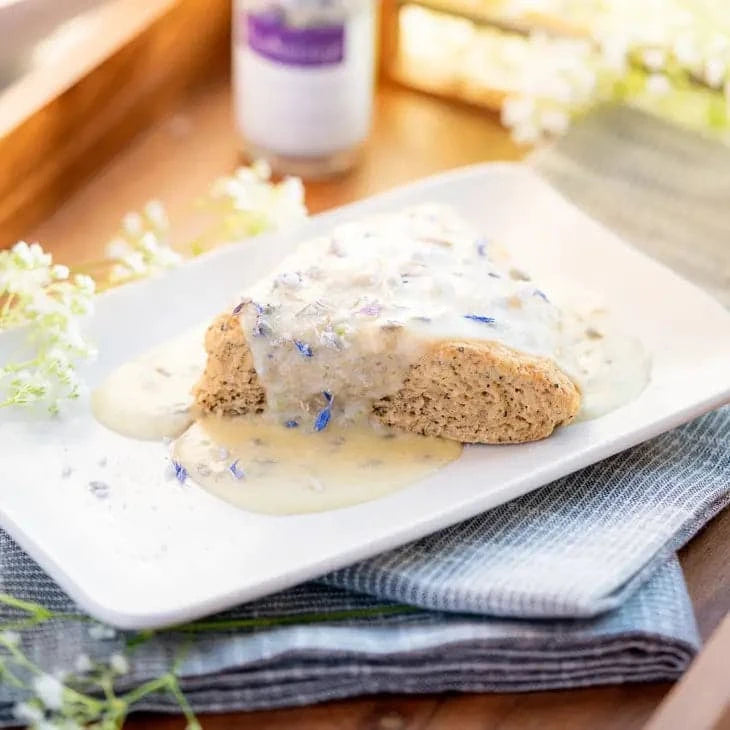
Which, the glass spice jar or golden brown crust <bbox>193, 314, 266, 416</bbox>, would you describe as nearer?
golden brown crust <bbox>193, 314, 266, 416</bbox>

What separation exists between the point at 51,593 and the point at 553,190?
1.10 metres

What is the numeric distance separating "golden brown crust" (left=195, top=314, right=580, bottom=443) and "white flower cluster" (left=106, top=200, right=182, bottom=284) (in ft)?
0.93

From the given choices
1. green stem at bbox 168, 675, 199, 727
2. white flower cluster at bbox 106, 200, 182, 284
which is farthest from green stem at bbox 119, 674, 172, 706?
white flower cluster at bbox 106, 200, 182, 284

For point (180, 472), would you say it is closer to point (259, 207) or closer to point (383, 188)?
point (259, 207)

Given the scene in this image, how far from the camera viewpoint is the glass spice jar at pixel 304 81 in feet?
7.63

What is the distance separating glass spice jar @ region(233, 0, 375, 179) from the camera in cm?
232

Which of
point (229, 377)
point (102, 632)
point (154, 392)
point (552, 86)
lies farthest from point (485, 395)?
point (552, 86)

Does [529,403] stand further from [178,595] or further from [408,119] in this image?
[408,119]

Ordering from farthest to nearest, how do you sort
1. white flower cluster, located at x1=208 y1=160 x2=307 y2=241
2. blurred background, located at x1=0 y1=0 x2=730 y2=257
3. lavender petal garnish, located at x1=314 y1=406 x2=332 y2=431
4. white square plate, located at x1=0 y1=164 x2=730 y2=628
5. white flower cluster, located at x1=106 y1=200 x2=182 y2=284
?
blurred background, located at x1=0 y1=0 x2=730 y2=257, white flower cluster, located at x1=208 y1=160 x2=307 y2=241, white flower cluster, located at x1=106 y1=200 x2=182 y2=284, lavender petal garnish, located at x1=314 y1=406 x2=332 y2=431, white square plate, located at x1=0 y1=164 x2=730 y2=628

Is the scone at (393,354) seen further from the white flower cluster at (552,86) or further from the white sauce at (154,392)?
the white flower cluster at (552,86)

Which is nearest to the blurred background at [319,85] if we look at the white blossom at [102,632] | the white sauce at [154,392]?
the white sauce at [154,392]

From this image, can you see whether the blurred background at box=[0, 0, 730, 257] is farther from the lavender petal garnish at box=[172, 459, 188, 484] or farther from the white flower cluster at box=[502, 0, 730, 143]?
the lavender petal garnish at box=[172, 459, 188, 484]

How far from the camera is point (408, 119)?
8.80 feet

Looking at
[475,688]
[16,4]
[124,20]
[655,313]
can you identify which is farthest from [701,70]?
[475,688]
